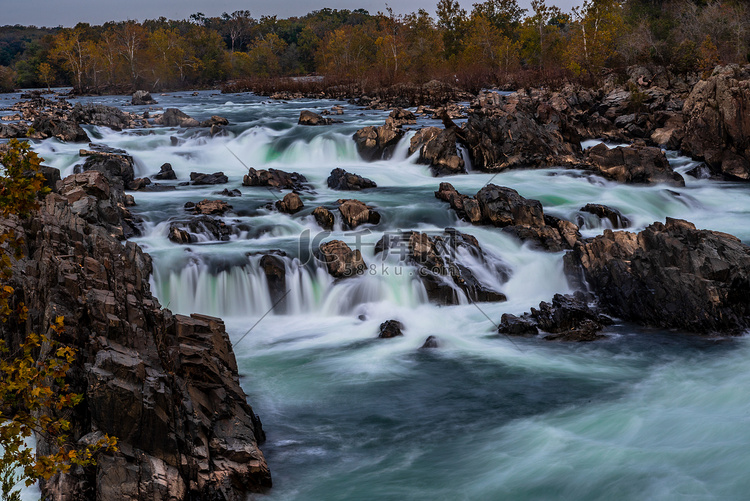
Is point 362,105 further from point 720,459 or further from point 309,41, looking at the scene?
point 309,41

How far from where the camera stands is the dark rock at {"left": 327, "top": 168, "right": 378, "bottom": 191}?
76.8 ft

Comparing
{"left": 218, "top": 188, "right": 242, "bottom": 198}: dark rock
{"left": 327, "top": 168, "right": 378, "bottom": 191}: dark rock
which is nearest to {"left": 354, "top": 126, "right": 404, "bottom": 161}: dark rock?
{"left": 327, "top": 168, "right": 378, "bottom": 191}: dark rock

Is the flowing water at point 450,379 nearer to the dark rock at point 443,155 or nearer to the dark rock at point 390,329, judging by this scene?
the dark rock at point 390,329

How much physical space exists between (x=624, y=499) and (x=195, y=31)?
102355mm

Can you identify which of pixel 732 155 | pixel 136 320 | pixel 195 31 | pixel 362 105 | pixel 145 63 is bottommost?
pixel 136 320

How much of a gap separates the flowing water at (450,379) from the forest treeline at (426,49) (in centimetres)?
2830

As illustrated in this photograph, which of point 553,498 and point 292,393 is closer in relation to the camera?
point 553,498

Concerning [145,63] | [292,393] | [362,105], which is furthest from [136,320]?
[145,63]

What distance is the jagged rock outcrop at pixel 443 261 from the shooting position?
592 inches

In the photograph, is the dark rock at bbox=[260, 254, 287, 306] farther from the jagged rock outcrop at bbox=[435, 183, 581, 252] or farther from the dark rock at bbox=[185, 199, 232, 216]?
the jagged rock outcrop at bbox=[435, 183, 581, 252]

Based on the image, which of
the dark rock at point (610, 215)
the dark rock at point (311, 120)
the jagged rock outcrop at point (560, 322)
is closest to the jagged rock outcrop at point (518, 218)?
the dark rock at point (610, 215)

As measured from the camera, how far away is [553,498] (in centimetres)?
812

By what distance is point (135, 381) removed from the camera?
23.1 ft

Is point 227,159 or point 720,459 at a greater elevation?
point 227,159
